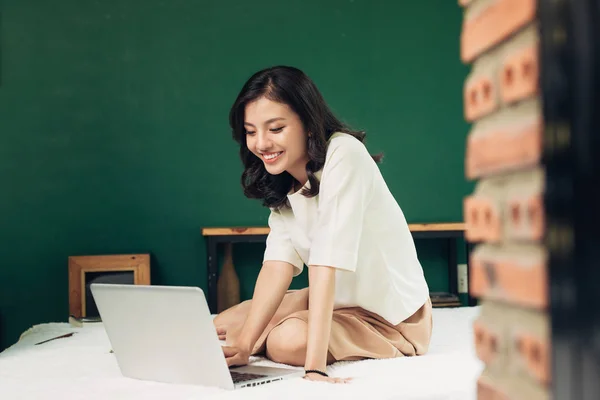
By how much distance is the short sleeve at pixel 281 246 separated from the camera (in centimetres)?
199

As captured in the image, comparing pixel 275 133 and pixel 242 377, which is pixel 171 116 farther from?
pixel 242 377

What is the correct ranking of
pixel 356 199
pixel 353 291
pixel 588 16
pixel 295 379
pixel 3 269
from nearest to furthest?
Result: pixel 588 16 < pixel 295 379 < pixel 356 199 < pixel 353 291 < pixel 3 269

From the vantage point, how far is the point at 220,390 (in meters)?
1.42

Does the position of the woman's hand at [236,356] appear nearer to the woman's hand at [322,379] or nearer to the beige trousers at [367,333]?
the beige trousers at [367,333]

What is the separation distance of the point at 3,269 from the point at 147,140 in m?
0.94

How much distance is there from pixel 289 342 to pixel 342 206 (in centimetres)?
36

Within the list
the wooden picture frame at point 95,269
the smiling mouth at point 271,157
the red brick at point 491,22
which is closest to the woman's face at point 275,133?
the smiling mouth at point 271,157

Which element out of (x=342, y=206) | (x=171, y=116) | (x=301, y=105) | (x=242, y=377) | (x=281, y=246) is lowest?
(x=242, y=377)

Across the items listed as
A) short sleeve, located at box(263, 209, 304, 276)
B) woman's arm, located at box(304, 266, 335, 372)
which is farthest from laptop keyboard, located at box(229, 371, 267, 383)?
short sleeve, located at box(263, 209, 304, 276)

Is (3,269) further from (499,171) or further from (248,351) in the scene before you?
(499,171)

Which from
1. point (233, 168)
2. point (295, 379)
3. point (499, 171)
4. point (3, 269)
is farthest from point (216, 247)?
point (499, 171)

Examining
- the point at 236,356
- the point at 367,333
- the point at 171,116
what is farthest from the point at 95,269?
the point at 367,333

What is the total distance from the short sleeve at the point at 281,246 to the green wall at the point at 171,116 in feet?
5.24

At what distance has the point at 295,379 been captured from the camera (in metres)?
1.46
